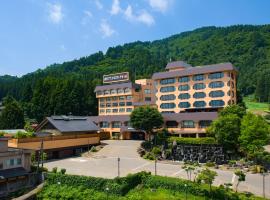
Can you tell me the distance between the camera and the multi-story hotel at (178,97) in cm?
6156

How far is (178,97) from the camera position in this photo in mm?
69625

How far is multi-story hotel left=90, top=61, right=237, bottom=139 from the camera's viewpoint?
61.6 meters

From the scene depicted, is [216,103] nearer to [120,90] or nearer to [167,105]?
[167,105]

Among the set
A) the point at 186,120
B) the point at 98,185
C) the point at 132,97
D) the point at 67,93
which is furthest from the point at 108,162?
the point at 67,93

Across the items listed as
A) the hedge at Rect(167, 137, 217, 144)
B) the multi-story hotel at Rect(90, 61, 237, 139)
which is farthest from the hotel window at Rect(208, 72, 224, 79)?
the hedge at Rect(167, 137, 217, 144)

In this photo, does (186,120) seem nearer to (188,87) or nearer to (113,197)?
(188,87)

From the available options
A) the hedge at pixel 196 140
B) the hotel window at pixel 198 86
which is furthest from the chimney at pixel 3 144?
the hotel window at pixel 198 86

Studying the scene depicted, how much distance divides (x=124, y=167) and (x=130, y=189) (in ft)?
34.2

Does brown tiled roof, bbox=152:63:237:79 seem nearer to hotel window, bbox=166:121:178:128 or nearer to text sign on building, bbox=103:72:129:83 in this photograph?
text sign on building, bbox=103:72:129:83

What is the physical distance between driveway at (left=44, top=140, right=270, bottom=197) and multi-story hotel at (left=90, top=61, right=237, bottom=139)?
12065mm

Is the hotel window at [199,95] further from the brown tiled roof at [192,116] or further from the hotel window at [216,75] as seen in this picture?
the brown tiled roof at [192,116]

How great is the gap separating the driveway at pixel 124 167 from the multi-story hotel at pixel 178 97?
12065 millimetres

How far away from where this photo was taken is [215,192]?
29.8m

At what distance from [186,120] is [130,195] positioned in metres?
32.1
